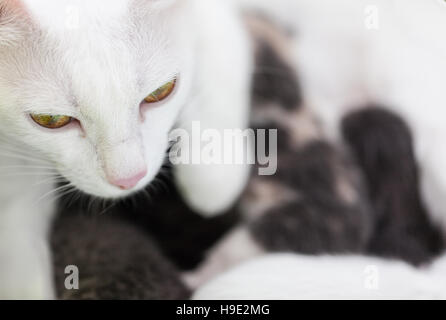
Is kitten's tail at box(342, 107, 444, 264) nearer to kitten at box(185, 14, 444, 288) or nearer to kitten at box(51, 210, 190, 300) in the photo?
kitten at box(185, 14, 444, 288)

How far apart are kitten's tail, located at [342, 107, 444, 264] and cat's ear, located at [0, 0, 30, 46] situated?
0.70 meters

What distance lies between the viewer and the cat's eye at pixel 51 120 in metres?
0.64

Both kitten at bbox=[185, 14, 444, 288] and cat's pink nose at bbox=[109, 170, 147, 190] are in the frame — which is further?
kitten at bbox=[185, 14, 444, 288]

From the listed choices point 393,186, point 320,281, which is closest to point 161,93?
point 320,281

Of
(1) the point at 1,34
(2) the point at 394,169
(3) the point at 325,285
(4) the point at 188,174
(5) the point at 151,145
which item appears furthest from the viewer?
(2) the point at 394,169

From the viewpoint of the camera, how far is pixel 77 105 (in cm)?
62

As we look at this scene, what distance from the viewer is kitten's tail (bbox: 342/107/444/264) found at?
3.32 ft

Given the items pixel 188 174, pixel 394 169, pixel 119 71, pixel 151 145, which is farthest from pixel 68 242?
pixel 394 169

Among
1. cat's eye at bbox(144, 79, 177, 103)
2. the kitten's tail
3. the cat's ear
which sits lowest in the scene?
the kitten's tail

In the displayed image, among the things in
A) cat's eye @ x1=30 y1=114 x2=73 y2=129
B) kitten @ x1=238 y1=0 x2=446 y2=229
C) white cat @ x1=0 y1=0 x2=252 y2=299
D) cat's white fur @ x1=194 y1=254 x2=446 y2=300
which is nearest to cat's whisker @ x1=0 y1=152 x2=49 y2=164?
white cat @ x1=0 y1=0 x2=252 y2=299

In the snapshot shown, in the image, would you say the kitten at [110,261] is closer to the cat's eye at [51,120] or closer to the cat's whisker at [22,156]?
the cat's whisker at [22,156]

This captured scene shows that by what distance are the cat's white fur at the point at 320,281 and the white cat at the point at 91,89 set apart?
0.75ft
